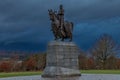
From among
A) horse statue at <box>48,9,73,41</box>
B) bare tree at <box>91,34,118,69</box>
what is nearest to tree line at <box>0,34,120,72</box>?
bare tree at <box>91,34,118,69</box>

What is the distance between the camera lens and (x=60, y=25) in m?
24.1

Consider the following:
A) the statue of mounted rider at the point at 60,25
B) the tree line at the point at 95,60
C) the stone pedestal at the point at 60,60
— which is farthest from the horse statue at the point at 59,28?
the tree line at the point at 95,60

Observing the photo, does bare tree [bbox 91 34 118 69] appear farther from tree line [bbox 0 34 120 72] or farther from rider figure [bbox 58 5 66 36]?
rider figure [bbox 58 5 66 36]

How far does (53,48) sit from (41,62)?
2366cm

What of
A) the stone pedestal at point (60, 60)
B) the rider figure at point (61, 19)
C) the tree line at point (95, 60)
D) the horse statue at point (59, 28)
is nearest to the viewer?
the stone pedestal at point (60, 60)

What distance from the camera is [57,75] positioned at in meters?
23.3

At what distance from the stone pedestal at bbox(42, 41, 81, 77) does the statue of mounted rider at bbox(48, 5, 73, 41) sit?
2.09ft

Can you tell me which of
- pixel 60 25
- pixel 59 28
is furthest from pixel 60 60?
pixel 60 25

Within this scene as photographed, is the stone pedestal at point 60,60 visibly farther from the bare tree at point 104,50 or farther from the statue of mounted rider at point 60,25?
the bare tree at point 104,50

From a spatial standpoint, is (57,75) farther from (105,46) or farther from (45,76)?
(105,46)

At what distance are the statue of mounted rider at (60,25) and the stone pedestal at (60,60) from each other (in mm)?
637

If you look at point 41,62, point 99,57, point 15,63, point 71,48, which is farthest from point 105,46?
point 71,48

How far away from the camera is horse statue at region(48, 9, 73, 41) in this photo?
24.0 m

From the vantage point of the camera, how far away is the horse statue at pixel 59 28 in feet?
78.6
